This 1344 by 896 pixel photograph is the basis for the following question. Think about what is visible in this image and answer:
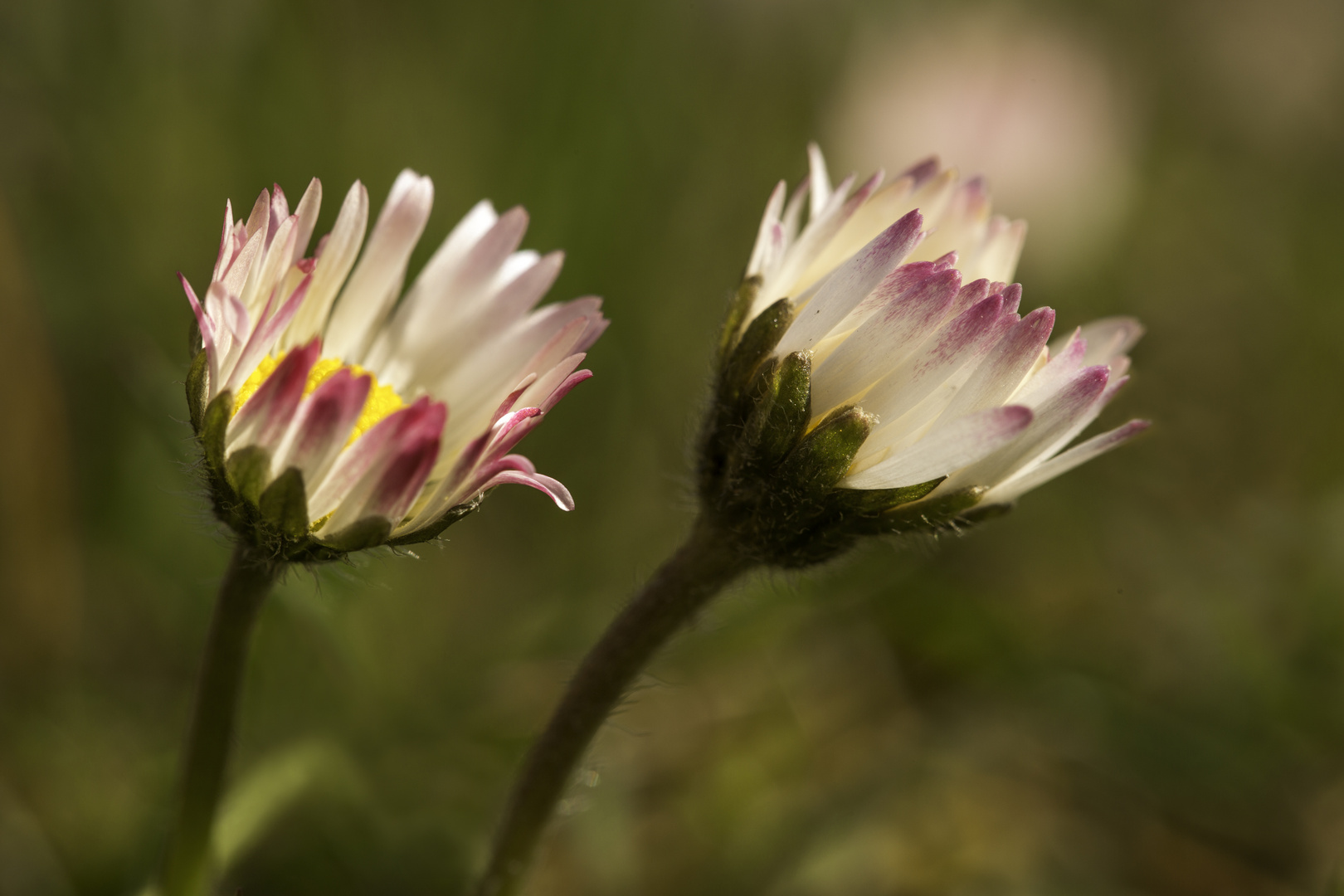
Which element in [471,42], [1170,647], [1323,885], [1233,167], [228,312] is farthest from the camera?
[1233,167]

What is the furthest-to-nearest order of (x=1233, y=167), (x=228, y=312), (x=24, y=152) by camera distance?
(x=1233, y=167) → (x=24, y=152) → (x=228, y=312)

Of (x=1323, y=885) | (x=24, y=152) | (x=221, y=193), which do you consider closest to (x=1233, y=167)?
(x=1323, y=885)

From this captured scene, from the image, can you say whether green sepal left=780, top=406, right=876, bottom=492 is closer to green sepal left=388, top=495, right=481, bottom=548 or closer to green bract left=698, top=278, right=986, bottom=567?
green bract left=698, top=278, right=986, bottom=567

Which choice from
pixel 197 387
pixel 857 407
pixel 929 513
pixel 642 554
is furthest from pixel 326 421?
pixel 642 554

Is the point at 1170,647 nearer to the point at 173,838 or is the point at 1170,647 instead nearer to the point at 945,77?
the point at 945,77

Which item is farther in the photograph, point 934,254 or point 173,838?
point 934,254

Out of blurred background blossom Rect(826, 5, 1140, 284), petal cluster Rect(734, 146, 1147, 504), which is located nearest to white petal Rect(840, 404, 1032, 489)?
petal cluster Rect(734, 146, 1147, 504)
